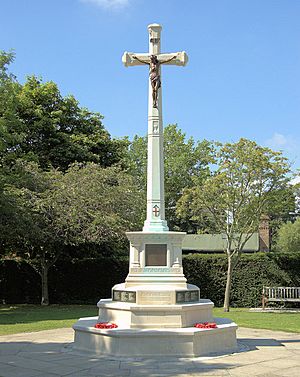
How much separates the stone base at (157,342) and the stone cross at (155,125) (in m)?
2.68

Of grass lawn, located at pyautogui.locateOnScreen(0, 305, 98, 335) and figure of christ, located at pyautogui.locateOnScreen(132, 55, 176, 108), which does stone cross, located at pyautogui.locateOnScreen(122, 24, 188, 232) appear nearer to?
figure of christ, located at pyautogui.locateOnScreen(132, 55, 176, 108)

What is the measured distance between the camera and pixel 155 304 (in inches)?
430

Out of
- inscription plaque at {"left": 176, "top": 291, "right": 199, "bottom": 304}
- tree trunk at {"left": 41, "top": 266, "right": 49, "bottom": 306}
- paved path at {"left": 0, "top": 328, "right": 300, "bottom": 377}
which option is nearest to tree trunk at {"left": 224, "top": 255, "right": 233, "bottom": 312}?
tree trunk at {"left": 41, "top": 266, "right": 49, "bottom": 306}

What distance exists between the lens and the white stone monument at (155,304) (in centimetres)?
1001

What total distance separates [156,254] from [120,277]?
1416 cm

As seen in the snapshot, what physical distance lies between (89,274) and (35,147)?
8820 millimetres

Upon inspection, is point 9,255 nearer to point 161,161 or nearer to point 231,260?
point 231,260

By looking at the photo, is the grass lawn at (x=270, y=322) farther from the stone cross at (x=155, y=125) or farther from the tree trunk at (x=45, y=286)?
the tree trunk at (x=45, y=286)

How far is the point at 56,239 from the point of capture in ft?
73.9

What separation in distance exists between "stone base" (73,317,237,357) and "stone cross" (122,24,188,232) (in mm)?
2684

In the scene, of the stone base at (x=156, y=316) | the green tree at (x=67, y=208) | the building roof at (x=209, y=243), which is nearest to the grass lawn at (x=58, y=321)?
the green tree at (x=67, y=208)

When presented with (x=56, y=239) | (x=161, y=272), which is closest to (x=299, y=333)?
(x=161, y=272)

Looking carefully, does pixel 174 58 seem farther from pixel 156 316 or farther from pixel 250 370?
pixel 250 370

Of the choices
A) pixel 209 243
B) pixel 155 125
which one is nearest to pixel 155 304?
pixel 155 125
